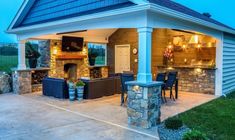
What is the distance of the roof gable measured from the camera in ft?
21.8

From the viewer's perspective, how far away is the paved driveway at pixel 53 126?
15.9 feet

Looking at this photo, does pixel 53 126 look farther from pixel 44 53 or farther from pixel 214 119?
pixel 44 53

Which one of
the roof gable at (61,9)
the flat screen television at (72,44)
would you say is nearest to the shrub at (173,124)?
the roof gable at (61,9)

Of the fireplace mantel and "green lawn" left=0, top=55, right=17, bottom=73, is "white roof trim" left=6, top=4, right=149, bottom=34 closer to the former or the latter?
"green lawn" left=0, top=55, right=17, bottom=73

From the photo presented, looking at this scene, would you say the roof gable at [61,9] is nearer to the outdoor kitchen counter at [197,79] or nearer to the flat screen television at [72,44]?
the flat screen television at [72,44]

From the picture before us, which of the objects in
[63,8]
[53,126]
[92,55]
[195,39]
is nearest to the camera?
[53,126]

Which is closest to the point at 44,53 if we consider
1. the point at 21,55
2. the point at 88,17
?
the point at 21,55

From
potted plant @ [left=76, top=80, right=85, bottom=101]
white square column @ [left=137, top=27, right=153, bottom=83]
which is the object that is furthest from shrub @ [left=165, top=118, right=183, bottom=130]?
potted plant @ [left=76, top=80, right=85, bottom=101]

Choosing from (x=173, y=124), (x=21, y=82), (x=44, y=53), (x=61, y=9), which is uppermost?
(x=61, y=9)

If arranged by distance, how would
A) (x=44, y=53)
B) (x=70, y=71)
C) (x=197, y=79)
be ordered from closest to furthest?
(x=197, y=79)
(x=44, y=53)
(x=70, y=71)

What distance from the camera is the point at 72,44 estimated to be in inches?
460

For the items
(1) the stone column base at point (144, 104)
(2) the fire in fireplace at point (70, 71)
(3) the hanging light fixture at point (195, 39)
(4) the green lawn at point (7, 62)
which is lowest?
(1) the stone column base at point (144, 104)

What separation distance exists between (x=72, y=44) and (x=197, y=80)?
6.11m

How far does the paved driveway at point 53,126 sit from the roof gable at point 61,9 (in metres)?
3.04
